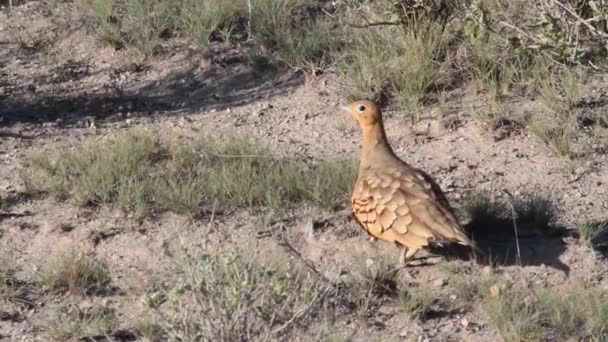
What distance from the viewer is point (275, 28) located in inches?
400

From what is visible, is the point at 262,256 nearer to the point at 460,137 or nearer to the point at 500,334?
the point at 500,334

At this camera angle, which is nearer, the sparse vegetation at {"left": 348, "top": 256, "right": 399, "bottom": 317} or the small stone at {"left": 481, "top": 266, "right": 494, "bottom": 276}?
the sparse vegetation at {"left": 348, "top": 256, "right": 399, "bottom": 317}

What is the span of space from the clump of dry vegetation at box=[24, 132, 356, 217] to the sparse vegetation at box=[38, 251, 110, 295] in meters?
0.66

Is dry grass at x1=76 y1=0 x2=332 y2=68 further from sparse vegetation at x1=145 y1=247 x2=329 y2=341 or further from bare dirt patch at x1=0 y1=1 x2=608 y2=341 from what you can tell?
sparse vegetation at x1=145 y1=247 x2=329 y2=341

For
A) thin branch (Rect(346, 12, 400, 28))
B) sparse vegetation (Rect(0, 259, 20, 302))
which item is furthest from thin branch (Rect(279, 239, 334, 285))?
thin branch (Rect(346, 12, 400, 28))

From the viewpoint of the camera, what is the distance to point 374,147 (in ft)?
25.6

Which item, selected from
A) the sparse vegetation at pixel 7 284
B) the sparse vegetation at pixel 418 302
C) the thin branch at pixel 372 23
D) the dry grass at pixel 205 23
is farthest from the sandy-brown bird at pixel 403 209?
the dry grass at pixel 205 23

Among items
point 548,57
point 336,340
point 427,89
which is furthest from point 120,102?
point 336,340

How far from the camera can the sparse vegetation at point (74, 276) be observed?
23.7 feet

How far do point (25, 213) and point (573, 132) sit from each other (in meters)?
3.63

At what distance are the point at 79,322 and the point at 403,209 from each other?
183 cm

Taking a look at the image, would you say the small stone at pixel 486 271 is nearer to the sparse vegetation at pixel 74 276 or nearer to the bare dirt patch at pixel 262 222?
the bare dirt patch at pixel 262 222

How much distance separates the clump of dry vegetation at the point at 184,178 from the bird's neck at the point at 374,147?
38cm

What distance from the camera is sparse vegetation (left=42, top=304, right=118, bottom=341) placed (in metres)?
6.79
